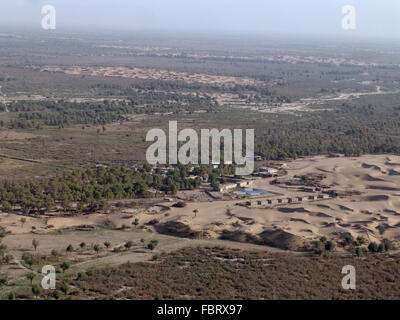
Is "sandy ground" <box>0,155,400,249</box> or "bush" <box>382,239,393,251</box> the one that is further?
"sandy ground" <box>0,155,400,249</box>

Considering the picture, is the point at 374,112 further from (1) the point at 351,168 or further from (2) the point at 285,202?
(2) the point at 285,202

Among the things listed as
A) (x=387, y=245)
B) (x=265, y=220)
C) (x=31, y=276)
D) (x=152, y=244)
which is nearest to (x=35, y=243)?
(x=31, y=276)

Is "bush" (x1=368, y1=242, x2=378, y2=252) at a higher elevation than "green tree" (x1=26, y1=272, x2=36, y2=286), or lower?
lower

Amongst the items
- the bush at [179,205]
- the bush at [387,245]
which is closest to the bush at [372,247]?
the bush at [387,245]

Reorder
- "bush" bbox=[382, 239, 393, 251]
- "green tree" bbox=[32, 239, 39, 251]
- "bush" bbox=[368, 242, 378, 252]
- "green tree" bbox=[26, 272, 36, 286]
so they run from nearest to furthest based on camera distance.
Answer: "green tree" bbox=[26, 272, 36, 286] < "green tree" bbox=[32, 239, 39, 251] < "bush" bbox=[368, 242, 378, 252] < "bush" bbox=[382, 239, 393, 251]

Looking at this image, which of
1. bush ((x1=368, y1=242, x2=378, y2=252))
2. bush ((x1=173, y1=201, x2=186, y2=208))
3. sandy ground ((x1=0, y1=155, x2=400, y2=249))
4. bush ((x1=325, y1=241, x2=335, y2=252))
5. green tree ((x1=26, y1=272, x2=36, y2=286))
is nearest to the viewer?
green tree ((x1=26, y1=272, x2=36, y2=286))

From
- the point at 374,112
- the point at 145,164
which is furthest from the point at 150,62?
the point at 145,164

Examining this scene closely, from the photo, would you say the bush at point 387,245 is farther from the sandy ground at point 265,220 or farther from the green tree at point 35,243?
the green tree at point 35,243

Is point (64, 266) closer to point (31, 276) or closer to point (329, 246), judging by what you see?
point (31, 276)

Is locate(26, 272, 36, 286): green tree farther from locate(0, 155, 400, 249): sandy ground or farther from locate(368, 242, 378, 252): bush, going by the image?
locate(368, 242, 378, 252): bush

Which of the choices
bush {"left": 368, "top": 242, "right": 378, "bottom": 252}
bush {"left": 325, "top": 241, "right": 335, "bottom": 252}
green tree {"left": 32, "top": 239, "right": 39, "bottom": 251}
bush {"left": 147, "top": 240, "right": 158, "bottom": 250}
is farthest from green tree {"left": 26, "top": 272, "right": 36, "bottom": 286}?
bush {"left": 368, "top": 242, "right": 378, "bottom": 252}
